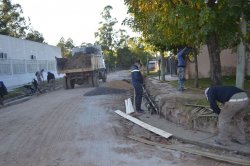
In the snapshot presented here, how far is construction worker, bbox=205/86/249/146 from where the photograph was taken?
7613mm

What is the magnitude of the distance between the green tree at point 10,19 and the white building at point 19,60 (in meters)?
11.3

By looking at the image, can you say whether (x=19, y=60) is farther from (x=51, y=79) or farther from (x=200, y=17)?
(x=200, y=17)

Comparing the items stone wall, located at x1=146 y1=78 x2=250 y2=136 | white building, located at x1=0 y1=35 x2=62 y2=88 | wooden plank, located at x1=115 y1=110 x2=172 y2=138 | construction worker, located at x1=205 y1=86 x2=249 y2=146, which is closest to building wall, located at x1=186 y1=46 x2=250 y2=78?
stone wall, located at x1=146 y1=78 x2=250 y2=136

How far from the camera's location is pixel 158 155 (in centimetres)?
780

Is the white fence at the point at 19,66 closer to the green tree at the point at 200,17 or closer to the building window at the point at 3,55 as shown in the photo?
the building window at the point at 3,55

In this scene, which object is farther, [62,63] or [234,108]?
[62,63]

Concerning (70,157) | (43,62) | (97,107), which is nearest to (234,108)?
(70,157)

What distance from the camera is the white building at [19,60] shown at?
3309cm

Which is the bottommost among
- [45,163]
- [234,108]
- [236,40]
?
[45,163]

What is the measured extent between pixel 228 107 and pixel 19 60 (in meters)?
32.4

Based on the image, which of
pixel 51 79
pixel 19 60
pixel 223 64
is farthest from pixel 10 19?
pixel 223 64

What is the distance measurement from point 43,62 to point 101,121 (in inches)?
1456

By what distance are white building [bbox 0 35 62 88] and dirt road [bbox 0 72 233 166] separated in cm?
1997

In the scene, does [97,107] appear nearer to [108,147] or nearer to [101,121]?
[101,121]
